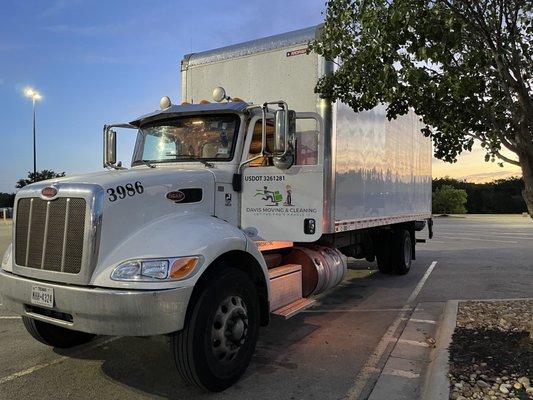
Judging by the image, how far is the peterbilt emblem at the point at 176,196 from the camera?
439 centimetres

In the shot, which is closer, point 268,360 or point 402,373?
point 402,373

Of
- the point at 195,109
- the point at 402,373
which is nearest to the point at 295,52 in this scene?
the point at 195,109

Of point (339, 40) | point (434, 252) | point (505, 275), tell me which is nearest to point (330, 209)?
point (339, 40)

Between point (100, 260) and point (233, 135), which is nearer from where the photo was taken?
point (100, 260)

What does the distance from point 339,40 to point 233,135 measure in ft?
4.83

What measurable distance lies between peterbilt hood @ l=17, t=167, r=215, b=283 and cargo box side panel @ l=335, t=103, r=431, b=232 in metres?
2.24

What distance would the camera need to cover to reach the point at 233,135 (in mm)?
5305

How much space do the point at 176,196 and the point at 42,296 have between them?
1.37 metres

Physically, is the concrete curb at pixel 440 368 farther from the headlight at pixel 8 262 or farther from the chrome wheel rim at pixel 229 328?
the headlight at pixel 8 262

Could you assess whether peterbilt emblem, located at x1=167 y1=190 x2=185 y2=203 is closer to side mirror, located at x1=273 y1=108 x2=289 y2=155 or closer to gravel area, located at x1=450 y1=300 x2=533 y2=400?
side mirror, located at x1=273 y1=108 x2=289 y2=155

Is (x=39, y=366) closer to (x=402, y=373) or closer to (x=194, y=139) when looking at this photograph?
(x=194, y=139)

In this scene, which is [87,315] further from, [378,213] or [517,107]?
[378,213]

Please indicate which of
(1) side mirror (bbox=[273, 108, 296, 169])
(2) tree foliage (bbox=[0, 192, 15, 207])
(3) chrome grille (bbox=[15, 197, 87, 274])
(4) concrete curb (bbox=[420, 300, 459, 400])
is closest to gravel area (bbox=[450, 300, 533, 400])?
(4) concrete curb (bbox=[420, 300, 459, 400])

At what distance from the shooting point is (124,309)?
140 inches
